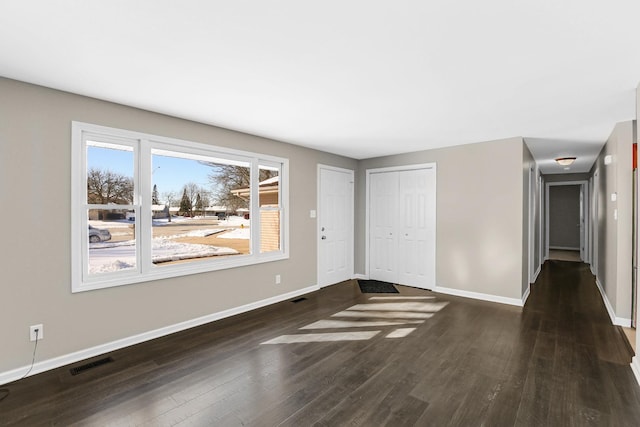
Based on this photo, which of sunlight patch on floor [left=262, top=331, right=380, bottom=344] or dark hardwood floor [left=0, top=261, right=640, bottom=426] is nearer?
dark hardwood floor [left=0, top=261, right=640, bottom=426]

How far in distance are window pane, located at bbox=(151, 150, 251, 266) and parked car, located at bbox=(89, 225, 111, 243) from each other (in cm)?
45

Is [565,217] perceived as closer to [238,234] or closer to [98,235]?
[238,234]

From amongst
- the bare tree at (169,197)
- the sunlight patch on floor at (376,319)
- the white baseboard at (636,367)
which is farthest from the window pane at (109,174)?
the white baseboard at (636,367)

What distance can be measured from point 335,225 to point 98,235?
146 inches

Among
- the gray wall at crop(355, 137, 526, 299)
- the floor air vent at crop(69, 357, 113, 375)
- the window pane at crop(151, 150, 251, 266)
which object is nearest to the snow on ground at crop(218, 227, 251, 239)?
the window pane at crop(151, 150, 251, 266)

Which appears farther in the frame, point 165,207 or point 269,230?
point 269,230

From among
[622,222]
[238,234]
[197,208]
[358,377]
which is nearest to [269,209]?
[238,234]

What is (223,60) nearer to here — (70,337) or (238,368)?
(238,368)

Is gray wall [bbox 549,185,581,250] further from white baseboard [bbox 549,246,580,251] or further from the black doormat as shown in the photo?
the black doormat

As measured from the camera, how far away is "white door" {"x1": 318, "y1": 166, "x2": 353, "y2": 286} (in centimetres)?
548

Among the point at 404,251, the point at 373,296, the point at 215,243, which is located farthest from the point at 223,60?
the point at 404,251

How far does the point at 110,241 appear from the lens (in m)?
3.11

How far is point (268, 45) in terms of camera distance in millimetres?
2031

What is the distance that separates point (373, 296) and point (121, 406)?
11.8ft
